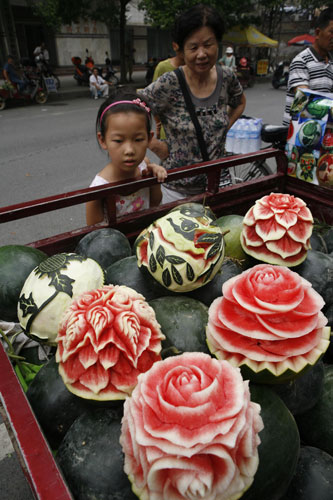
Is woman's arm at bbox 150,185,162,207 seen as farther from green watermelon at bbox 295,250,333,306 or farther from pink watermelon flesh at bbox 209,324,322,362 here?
pink watermelon flesh at bbox 209,324,322,362

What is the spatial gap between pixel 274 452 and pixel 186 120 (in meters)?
2.44

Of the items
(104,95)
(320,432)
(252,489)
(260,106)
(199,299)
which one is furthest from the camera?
(104,95)

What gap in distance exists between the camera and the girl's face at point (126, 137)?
2.14 meters

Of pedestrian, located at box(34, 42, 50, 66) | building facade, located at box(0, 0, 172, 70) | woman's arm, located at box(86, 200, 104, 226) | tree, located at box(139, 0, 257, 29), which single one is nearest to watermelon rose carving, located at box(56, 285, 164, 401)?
woman's arm, located at box(86, 200, 104, 226)

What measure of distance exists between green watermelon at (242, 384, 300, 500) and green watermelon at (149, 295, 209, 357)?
0.26 meters

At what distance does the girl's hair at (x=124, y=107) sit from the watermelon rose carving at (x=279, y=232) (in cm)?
99

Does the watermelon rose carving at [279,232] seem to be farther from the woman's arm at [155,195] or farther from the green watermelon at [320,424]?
the woman's arm at [155,195]

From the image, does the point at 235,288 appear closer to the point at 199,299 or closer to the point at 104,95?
the point at 199,299

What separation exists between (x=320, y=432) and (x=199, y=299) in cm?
63

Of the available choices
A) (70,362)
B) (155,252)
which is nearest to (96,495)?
(70,362)

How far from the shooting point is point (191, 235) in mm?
1412

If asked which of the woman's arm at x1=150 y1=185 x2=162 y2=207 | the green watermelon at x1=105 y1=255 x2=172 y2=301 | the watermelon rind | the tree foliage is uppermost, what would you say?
the tree foliage

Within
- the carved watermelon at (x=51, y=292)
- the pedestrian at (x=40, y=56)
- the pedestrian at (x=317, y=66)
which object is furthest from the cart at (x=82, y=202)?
the pedestrian at (x=40, y=56)

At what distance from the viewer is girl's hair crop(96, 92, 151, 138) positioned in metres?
2.18
